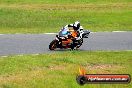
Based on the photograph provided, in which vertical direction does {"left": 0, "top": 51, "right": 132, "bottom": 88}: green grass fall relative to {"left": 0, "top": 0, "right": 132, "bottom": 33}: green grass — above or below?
above

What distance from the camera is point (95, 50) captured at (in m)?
17.8

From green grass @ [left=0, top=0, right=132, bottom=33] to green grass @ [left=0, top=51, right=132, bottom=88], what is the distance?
26.9 feet

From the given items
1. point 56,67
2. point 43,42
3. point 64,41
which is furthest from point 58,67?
point 43,42

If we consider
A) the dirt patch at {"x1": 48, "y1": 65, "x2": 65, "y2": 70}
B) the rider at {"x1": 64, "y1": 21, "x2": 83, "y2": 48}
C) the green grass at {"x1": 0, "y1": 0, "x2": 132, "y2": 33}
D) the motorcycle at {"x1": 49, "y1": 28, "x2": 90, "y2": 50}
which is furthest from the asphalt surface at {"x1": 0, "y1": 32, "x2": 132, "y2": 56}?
the dirt patch at {"x1": 48, "y1": 65, "x2": 65, "y2": 70}

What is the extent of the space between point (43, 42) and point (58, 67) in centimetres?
574

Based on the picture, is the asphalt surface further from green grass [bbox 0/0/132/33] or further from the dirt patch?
the dirt patch

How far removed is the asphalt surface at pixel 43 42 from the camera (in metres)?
17.5

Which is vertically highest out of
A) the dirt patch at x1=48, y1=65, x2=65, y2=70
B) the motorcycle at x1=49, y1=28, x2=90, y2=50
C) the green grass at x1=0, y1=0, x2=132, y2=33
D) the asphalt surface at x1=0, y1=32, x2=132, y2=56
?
the dirt patch at x1=48, y1=65, x2=65, y2=70

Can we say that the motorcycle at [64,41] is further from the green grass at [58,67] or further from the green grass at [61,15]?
the green grass at [61,15]

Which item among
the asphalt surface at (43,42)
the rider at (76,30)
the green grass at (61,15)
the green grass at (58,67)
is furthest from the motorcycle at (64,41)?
the green grass at (61,15)

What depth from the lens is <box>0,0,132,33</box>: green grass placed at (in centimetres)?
2633

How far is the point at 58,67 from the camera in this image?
13.9m

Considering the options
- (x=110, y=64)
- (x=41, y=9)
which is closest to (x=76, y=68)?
(x=110, y=64)

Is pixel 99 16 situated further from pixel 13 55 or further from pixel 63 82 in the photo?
pixel 63 82
